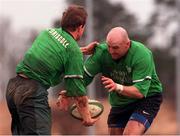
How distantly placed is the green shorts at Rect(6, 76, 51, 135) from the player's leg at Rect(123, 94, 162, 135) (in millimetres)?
1191

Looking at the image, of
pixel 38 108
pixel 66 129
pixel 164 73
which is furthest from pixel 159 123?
pixel 38 108

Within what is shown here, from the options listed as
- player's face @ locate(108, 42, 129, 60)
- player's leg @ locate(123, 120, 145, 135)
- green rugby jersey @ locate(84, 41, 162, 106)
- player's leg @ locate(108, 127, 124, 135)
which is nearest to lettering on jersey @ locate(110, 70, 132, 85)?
green rugby jersey @ locate(84, 41, 162, 106)

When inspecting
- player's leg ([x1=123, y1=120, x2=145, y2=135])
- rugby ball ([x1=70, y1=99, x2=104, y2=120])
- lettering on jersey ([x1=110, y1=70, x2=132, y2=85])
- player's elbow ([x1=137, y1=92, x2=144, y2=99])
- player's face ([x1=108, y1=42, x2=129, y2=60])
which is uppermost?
player's face ([x1=108, y1=42, x2=129, y2=60])

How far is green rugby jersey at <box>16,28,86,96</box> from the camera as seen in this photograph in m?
7.60

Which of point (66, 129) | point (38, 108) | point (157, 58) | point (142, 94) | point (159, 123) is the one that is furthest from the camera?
point (157, 58)

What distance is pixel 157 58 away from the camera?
23125 millimetres

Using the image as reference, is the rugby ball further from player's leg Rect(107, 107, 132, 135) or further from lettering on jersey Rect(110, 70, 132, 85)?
lettering on jersey Rect(110, 70, 132, 85)

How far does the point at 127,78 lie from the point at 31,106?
1433mm

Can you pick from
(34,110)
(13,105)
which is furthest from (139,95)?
(13,105)

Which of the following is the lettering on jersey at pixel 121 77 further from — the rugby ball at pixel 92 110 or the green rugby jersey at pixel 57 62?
the green rugby jersey at pixel 57 62

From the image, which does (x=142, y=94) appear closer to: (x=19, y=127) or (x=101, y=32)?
(x=19, y=127)

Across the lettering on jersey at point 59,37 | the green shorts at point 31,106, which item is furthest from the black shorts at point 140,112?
the lettering on jersey at point 59,37

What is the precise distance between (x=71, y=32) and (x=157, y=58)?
50.8ft

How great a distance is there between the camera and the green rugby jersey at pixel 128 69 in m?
8.25
